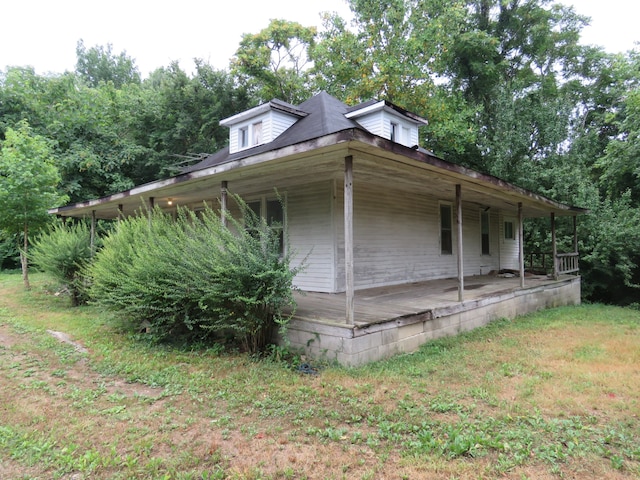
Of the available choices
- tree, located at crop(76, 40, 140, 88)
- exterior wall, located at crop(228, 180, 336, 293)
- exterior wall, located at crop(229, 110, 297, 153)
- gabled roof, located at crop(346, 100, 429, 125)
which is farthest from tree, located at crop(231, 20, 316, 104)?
tree, located at crop(76, 40, 140, 88)

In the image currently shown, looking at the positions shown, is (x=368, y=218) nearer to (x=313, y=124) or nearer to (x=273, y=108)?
(x=313, y=124)

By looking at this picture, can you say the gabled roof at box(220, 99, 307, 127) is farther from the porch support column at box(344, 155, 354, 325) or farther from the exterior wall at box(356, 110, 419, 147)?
the porch support column at box(344, 155, 354, 325)

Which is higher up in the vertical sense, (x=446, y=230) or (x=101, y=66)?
(x=101, y=66)

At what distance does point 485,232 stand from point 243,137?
347 inches

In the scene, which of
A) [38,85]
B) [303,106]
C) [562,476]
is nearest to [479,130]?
[303,106]

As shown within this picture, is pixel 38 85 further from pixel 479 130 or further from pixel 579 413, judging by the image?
pixel 579 413

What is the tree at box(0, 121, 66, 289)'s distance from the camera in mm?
10289

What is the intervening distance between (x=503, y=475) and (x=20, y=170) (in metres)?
13.1

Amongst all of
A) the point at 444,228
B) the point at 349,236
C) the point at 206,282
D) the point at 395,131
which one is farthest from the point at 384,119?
the point at 206,282

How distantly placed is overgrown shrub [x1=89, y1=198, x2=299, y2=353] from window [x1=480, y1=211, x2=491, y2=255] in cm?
956

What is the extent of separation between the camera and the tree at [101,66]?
118 ft

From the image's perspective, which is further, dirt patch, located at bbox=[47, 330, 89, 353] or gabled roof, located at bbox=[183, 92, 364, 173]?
gabled roof, located at bbox=[183, 92, 364, 173]

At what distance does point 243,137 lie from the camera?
34.1 feet

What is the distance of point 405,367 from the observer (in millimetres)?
4348
